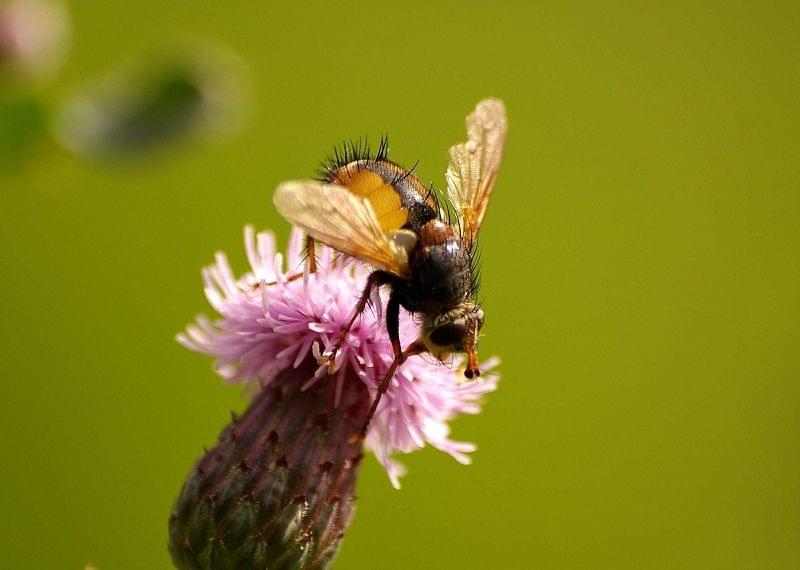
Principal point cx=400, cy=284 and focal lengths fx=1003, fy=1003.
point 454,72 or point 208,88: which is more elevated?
point 454,72

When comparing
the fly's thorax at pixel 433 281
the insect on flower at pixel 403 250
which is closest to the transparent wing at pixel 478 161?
the insect on flower at pixel 403 250

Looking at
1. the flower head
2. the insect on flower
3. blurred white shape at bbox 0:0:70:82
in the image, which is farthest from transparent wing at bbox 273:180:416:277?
blurred white shape at bbox 0:0:70:82

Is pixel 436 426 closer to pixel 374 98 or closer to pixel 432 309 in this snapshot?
pixel 432 309

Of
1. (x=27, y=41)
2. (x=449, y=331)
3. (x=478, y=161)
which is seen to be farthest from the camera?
(x=27, y=41)

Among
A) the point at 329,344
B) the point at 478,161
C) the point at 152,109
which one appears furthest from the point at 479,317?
the point at 152,109

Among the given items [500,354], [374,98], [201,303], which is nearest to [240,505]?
[201,303]

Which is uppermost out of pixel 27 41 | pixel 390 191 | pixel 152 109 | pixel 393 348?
pixel 27 41

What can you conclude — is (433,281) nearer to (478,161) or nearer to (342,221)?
(342,221)
